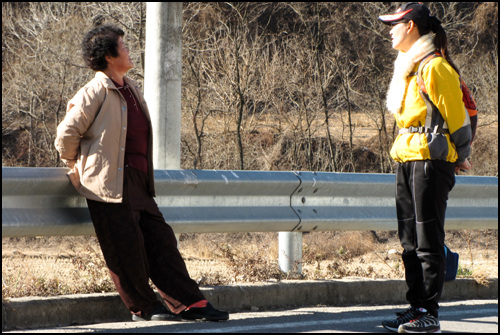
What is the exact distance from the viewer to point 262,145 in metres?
19.9

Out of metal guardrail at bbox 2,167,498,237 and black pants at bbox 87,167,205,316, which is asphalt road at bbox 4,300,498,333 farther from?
metal guardrail at bbox 2,167,498,237

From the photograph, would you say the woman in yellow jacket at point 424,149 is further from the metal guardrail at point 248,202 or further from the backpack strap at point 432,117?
the metal guardrail at point 248,202

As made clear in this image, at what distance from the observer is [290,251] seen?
19.0 ft

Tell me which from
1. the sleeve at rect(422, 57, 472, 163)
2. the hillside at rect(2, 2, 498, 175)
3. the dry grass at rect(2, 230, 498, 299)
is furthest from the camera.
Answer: the hillside at rect(2, 2, 498, 175)

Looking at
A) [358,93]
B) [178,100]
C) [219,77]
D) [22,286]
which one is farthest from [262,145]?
[22,286]

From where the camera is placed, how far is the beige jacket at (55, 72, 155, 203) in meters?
4.54

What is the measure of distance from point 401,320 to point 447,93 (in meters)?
1.36

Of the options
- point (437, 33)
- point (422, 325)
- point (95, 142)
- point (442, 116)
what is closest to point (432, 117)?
point (442, 116)

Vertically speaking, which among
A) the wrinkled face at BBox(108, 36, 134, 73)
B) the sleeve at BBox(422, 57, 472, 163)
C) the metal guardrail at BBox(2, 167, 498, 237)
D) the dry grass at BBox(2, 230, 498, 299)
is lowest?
A: the dry grass at BBox(2, 230, 498, 299)

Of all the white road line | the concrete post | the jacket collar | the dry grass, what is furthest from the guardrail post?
the jacket collar

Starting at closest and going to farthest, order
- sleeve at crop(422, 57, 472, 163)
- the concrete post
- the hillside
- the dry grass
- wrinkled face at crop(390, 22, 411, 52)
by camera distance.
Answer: sleeve at crop(422, 57, 472, 163), wrinkled face at crop(390, 22, 411, 52), the dry grass, the concrete post, the hillside

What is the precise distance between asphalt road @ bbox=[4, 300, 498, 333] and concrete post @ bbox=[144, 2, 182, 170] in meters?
1.50

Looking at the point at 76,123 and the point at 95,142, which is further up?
the point at 76,123

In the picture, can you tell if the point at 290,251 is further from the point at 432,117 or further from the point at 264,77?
the point at 264,77
